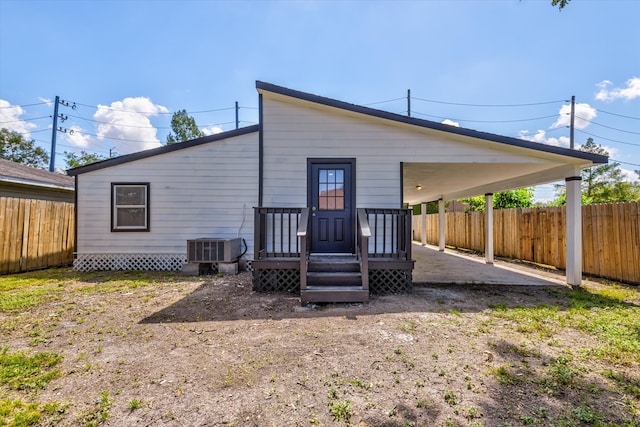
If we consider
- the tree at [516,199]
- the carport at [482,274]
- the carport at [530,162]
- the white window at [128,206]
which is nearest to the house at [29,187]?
the white window at [128,206]

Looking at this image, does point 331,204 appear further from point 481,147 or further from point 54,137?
point 54,137

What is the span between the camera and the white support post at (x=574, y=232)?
18.7ft

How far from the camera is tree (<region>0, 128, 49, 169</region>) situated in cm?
2314

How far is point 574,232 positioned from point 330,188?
4951mm

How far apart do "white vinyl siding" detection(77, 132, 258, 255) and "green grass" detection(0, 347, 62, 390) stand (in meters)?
4.45

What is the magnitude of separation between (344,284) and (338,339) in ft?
5.29

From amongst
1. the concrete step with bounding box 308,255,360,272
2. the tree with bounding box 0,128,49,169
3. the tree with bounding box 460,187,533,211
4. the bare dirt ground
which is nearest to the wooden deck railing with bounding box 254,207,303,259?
the concrete step with bounding box 308,255,360,272

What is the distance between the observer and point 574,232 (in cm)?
572

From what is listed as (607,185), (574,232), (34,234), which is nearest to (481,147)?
(574,232)

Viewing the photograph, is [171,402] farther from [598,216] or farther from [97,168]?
[598,216]

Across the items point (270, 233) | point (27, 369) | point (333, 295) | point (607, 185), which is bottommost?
point (27, 369)

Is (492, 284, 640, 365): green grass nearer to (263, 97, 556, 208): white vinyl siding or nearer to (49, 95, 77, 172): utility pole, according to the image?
(263, 97, 556, 208): white vinyl siding

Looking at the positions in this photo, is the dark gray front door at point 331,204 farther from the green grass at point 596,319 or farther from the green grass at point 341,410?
the green grass at point 341,410

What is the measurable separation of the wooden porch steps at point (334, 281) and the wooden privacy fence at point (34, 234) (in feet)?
24.6
